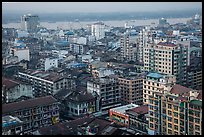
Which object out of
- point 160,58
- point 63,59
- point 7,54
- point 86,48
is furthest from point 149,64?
point 86,48

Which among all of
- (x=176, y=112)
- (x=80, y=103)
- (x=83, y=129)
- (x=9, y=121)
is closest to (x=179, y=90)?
(x=176, y=112)

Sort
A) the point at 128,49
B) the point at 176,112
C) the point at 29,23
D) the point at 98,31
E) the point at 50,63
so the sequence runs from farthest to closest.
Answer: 1. the point at 29,23
2. the point at 98,31
3. the point at 128,49
4. the point at 50,63
5. the point at 176,112

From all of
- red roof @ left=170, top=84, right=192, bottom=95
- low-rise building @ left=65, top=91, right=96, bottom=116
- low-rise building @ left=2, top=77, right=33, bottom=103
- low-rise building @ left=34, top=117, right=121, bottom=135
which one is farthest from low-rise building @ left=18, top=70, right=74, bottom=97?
red roof @ left=170, top=84, right=192, bottom=95

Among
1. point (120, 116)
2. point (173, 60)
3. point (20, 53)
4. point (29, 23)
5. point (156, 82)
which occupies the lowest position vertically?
point (120, 116)

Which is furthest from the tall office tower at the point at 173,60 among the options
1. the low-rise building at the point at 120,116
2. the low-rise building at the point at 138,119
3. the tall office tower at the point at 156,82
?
the low-rise building at the point at 138,119

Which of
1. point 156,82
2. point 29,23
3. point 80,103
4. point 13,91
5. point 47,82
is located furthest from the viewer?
point 29,23

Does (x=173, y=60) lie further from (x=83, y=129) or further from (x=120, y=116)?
(x=83, y=129)

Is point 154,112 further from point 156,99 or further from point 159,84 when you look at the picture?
point 159,84
